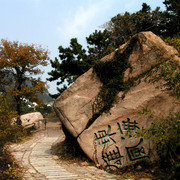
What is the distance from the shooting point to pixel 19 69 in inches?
592

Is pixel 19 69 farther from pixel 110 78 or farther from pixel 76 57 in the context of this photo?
pixel 110 78

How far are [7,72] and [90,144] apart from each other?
1144 centimetres

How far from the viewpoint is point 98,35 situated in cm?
1777

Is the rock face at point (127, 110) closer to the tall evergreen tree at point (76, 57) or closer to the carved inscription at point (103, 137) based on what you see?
the carved inscription at point (103, 137)

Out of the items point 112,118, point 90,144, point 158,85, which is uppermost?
point 158,85

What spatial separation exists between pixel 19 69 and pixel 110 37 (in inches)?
352

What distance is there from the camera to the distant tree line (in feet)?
56.6

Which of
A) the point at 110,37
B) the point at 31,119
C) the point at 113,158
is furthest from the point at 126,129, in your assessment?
the point at 110,37

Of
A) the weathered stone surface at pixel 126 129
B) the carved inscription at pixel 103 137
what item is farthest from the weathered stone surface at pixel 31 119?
the carved inscription at pixel 103 137

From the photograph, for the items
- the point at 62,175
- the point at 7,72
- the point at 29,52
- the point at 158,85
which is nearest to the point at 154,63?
the point at 158,85

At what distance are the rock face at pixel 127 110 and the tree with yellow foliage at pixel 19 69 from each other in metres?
8.97

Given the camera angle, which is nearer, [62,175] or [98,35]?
[62,175]

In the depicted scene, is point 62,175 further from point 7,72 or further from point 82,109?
point 7,72

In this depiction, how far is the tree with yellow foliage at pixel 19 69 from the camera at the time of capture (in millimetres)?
14305
